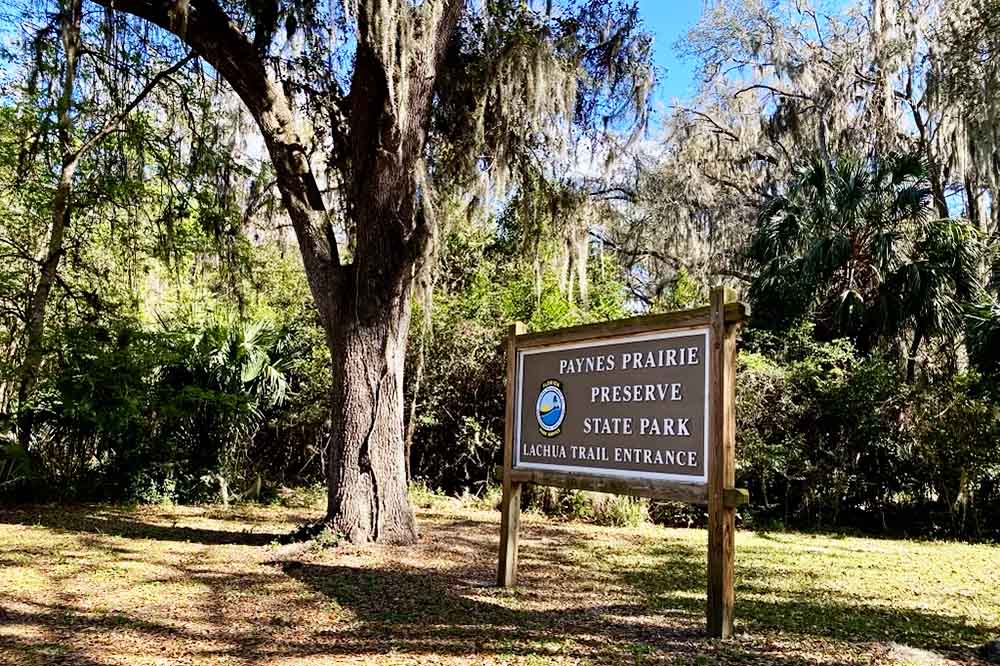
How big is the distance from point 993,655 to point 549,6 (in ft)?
20.1

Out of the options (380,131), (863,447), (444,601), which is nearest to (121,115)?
(380,131)

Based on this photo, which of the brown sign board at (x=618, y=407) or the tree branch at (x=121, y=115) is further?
the tree branch at (x=121, y=115)

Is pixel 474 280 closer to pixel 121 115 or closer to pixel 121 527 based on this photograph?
pixel 121 115

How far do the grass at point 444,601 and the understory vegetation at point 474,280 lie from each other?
202 centimetres

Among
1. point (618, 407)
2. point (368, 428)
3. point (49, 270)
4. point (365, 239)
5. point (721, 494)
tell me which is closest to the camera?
point (721, 494)

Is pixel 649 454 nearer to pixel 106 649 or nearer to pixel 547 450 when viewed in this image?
pixel 547 450

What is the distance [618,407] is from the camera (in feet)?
15.2

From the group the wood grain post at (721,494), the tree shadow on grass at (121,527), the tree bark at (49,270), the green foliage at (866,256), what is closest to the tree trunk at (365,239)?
the tree shadow on grass at (121,527)

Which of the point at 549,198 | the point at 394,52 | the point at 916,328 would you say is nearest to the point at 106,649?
the point at 394,52

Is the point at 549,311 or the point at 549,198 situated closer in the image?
the point at 549,198

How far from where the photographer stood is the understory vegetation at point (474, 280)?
749 centimetres

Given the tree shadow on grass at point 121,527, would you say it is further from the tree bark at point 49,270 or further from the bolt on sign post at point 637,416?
the bolt on sign post at point 637,416

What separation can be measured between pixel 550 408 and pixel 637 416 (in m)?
0.82

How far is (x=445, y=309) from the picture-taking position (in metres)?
11.2
